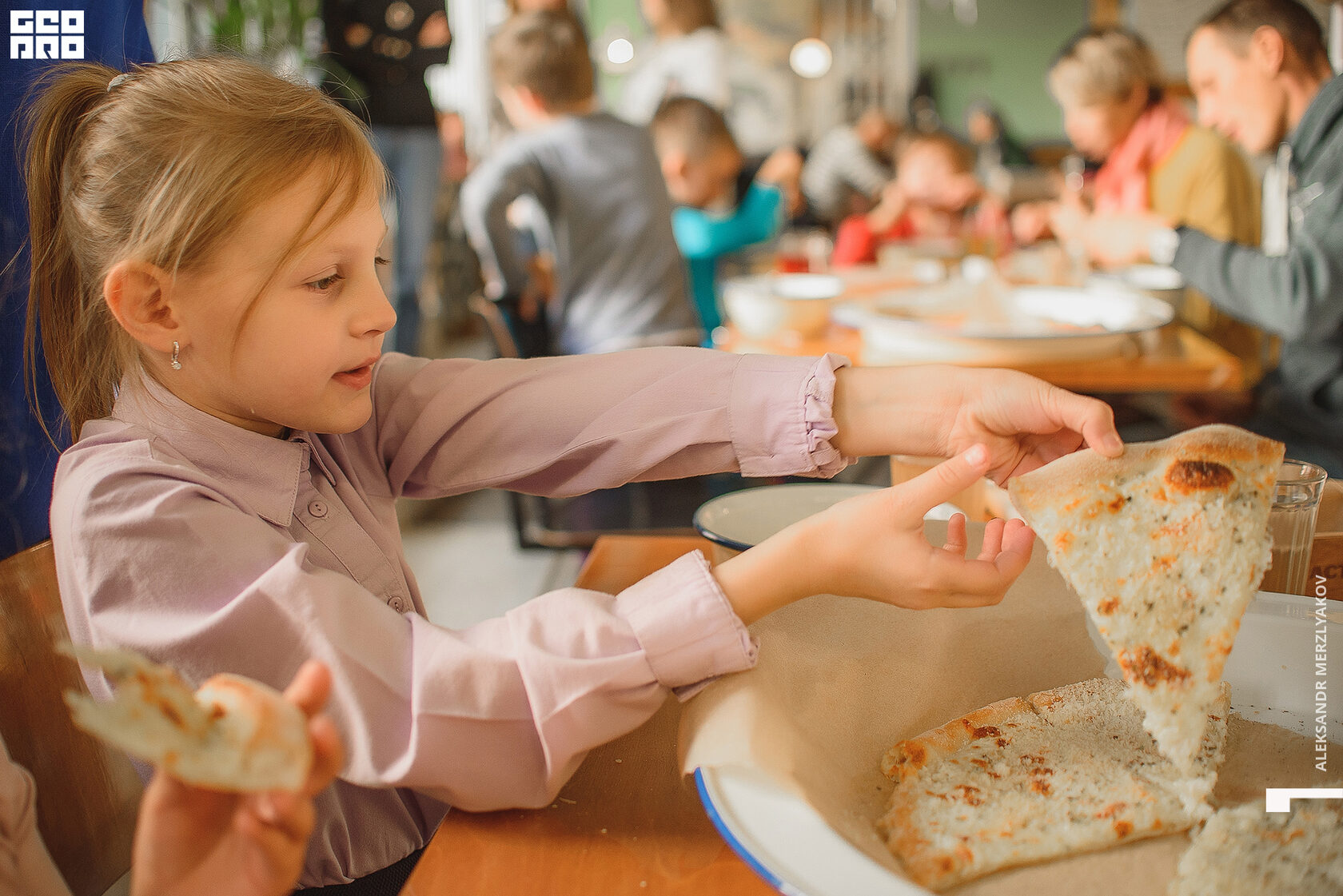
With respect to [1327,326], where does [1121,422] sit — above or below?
below

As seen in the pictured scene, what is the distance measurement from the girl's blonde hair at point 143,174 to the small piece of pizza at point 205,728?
36 cm

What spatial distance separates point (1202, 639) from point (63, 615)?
0.80 metres

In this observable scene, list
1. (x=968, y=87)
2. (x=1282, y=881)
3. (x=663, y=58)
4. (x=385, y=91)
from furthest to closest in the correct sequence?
(x=968, y=87) → (x=663, y=58) → (x=385, y=91) → (x=1282, y=881)

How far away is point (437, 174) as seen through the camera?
3928 mm

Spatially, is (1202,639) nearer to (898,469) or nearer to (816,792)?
(816,792)

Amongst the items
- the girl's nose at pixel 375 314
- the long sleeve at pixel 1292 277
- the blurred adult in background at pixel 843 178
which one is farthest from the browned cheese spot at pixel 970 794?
the blurred adult in background at pixel 843 178

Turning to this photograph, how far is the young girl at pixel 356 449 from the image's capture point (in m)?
0.59

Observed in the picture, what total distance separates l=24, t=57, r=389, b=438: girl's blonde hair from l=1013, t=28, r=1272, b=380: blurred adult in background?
233 cm

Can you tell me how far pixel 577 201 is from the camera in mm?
2582

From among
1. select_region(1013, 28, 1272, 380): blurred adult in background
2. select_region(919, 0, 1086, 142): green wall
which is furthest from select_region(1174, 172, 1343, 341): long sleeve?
select_region(919, 0, 1086, 142): green wall

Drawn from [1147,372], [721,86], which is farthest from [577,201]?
[721,86]

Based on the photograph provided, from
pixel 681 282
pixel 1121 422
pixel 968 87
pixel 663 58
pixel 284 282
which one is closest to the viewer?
pixel 284 282

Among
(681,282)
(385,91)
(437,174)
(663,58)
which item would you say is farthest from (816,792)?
(663,58)

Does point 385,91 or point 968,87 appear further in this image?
point 968,87
